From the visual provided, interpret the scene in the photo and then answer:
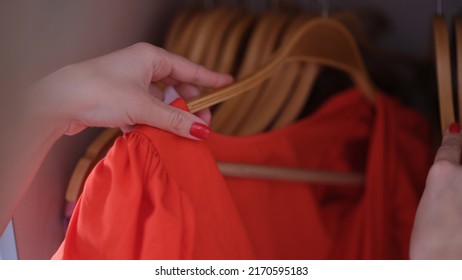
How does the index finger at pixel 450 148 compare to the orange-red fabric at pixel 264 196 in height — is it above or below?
above

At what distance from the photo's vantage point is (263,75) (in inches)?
22.0

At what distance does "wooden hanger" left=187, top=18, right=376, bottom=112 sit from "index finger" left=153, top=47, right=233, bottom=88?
0.09 feet

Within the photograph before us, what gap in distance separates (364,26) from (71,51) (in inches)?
19.3

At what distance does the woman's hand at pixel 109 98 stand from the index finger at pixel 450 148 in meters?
0.21

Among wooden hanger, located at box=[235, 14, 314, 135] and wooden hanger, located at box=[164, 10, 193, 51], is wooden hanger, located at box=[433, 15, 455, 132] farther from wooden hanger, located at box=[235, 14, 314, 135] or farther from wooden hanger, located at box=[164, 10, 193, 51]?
wooden hanger, located at box=[164, 10, 193, 51]

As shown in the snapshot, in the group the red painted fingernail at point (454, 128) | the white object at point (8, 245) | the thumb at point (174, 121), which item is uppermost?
the thumb at point (174, 121)

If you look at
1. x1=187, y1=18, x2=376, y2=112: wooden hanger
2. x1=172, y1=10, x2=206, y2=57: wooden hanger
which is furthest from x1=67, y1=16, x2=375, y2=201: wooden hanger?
x1=172, y1=10, x2=206, y2=57: wooden hanger

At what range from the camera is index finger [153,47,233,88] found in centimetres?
51

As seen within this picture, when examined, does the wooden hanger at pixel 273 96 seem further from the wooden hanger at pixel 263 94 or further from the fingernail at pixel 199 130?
the fingernail at pixel 199 130

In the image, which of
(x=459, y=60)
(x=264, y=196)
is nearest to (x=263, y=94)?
(x=264, y=196)

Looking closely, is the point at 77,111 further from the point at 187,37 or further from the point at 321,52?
the point at 321,52

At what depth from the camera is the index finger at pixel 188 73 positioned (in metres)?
0.51

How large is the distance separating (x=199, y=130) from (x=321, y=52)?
9.9 inches

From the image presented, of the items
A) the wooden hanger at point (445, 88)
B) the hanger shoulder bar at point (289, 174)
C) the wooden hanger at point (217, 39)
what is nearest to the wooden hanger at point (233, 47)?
the wooden hanger at point (217, 39)
